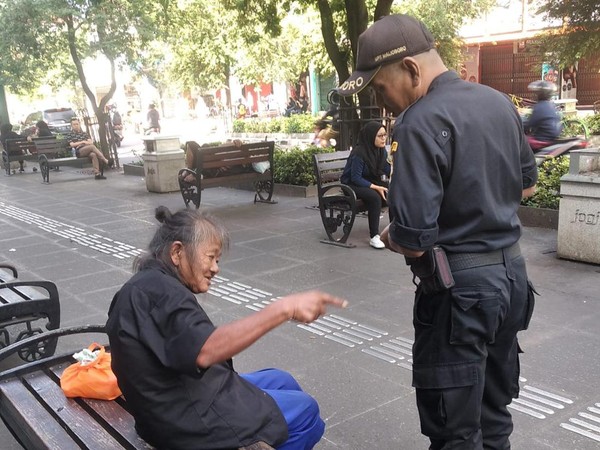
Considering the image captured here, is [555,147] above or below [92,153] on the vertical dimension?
above

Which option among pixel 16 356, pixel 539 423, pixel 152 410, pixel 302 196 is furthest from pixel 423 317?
pixel 302 196

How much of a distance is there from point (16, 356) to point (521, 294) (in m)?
3.67

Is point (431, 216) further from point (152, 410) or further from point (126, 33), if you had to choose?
point (126, 33)

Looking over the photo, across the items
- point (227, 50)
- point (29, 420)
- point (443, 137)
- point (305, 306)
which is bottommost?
point (29, 420)

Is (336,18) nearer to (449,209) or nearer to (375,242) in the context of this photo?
(375,242)

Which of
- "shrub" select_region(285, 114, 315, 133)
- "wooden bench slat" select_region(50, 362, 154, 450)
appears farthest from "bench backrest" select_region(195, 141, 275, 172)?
"shrub" select_region(285, 114, 315, 133)

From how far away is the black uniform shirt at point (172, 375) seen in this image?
77.5 inches

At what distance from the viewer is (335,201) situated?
7.32 metres

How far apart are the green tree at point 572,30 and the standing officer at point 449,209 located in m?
16.3

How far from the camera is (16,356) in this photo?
4602 mm

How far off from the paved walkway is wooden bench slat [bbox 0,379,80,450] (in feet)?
2.15

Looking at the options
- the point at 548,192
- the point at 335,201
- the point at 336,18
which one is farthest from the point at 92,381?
the point at 336,18

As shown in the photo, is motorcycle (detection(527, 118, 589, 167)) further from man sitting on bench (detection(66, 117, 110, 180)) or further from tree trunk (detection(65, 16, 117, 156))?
tree trunk (detection(65, 16, 117, 156))

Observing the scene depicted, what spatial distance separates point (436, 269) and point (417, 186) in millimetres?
302
